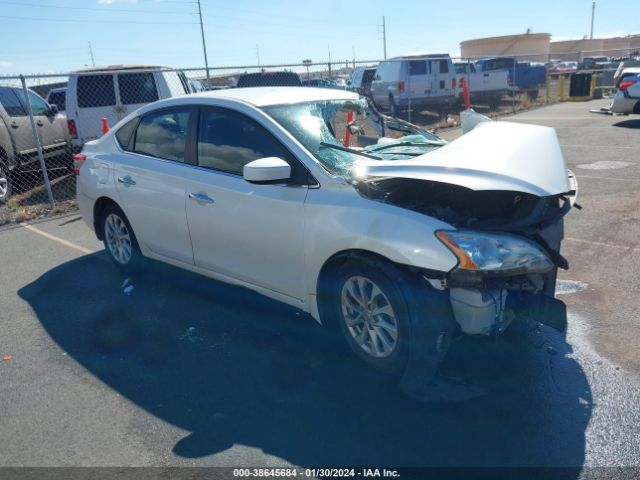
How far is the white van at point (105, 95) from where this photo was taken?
35.4ft

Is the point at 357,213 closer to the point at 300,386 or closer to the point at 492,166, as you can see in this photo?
the point at 492,166

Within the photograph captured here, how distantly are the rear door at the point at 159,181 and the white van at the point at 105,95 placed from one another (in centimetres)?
592

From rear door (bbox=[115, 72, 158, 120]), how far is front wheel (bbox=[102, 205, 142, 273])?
587 centimetres

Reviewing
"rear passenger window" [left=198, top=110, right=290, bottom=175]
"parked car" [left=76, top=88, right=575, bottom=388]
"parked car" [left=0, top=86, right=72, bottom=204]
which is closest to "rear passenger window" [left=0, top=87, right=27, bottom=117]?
"parked car" [left=0, top=86, right=72, bottom=204]

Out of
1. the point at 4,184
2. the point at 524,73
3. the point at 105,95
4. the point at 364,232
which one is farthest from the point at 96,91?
the point at 524,73

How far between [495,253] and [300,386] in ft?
4.81

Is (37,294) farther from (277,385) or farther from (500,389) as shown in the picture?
(500,389)

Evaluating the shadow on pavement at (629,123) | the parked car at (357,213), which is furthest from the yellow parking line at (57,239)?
the shadow on pavement at (629,123)

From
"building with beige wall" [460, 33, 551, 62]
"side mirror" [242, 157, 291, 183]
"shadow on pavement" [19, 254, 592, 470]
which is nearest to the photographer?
"shadow on pavement" [19, 254, 592, 470]

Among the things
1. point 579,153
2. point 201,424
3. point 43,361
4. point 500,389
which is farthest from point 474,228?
point 579,153

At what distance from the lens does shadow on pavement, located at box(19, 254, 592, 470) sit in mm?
3037

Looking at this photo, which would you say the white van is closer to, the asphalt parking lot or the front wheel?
the front wheel

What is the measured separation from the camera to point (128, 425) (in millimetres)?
3334

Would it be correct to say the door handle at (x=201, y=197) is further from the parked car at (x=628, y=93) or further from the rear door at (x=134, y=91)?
the parked car at (x=628, y=93)
